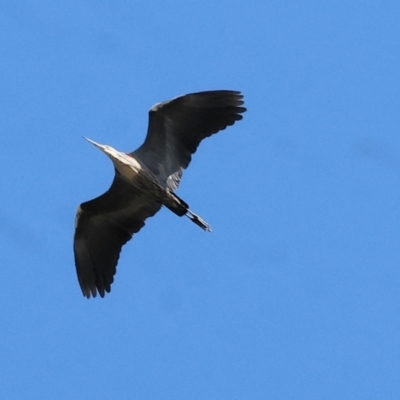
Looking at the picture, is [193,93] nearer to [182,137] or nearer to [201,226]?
[182,137]

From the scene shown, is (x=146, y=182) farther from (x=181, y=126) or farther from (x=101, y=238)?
(x=101, y=238)

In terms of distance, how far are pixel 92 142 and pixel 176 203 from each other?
6.39 ft

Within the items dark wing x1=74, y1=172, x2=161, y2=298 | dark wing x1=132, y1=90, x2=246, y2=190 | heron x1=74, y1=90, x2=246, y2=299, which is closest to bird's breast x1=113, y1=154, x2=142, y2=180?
heron x1=74, y1=90, x2=246, y2=299

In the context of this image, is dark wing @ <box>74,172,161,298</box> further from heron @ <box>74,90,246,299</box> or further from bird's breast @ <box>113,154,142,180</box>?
bird's breast @ <box>113,154,142,180</box>

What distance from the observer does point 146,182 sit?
2209cm

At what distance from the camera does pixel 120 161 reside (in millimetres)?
21906

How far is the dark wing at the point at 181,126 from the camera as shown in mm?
22031

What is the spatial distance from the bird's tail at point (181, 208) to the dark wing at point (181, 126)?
36 cm

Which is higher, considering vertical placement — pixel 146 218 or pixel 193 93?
pixel 193 93

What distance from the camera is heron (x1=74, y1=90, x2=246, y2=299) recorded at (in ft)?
72.3

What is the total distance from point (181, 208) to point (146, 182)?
827 mm

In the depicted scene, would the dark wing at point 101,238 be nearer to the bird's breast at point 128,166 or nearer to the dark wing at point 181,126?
the bird's breast at point 128,166

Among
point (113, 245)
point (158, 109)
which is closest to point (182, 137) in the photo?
point (158, 109)

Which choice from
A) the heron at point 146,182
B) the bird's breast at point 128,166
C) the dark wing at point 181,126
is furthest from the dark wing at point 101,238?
the dark wing at point 181,126
